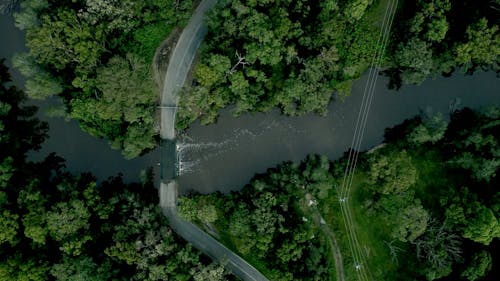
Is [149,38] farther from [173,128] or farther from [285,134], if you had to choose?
[285,134]

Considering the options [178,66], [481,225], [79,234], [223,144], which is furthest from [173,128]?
[481,225]

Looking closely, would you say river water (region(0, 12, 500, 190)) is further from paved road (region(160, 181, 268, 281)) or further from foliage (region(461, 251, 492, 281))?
foliage (region(461, 251, 492, 281))

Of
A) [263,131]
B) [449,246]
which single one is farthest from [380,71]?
[449,246]

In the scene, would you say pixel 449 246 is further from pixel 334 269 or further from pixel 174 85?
pixel 174 85

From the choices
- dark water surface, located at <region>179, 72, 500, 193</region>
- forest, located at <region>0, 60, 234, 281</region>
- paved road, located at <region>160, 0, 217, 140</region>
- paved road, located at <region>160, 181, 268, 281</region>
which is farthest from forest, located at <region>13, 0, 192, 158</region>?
paved road, located at <region>160, 181, 268, 281</region>

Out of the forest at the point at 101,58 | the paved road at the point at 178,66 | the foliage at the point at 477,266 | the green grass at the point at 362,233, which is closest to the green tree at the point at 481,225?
the foliage at the point at 477,266

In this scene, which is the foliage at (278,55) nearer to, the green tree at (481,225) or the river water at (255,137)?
the river water at (255,137)
